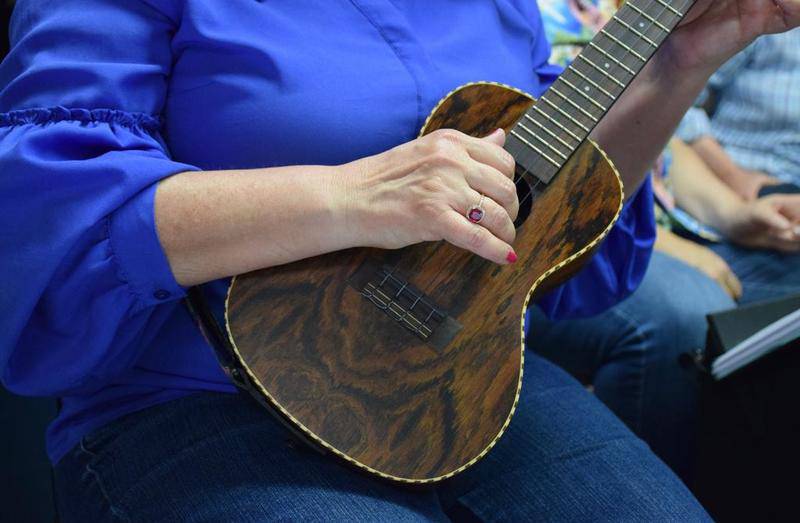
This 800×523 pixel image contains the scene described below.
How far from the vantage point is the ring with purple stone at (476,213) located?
2.65 ft

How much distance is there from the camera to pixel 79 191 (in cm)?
79

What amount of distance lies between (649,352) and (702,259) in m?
0.33

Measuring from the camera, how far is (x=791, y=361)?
1.17 meters

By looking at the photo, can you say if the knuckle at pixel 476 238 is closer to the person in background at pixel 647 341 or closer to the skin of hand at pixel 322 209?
the skin of hand at pixel 322 209

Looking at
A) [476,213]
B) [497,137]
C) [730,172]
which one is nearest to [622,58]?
[497,137]

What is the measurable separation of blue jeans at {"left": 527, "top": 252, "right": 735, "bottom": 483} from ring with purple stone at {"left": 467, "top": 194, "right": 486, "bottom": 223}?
72cm

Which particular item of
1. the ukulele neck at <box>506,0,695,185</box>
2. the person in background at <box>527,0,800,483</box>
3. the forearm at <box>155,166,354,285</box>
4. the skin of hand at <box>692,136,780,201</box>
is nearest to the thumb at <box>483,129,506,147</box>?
the ukulele neck at <box>506,0,695,185</box>

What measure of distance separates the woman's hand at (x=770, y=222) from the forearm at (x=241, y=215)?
3.80 ft

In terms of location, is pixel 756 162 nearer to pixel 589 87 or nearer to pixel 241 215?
pixel 589 87

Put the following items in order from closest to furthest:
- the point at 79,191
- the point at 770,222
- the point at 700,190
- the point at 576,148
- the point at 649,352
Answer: the point at 79,191 < the point at 576,148 < the point at 649,352 < the point at 770,222 < the point at 700,190

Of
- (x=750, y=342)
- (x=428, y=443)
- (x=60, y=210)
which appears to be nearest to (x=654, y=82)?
(x=750, y=342)

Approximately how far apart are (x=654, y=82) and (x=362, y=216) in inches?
17.6

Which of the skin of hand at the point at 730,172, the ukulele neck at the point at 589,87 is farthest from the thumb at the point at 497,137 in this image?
the skin of hand at the point at 730,172

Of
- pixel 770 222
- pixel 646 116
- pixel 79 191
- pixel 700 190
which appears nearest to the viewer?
pixel 79 191
